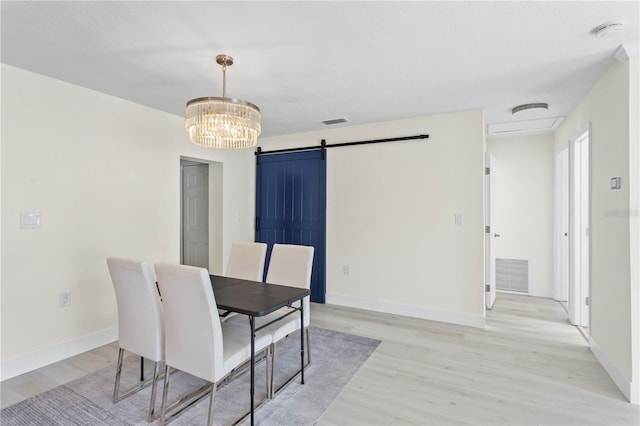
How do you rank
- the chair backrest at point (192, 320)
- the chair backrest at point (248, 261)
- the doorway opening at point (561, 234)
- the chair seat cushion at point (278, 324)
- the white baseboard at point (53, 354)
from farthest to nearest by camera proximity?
1. the doorway opening at point (561, 234)
2. the chair backrest at point (248, 261)
3. the white baseboard at point (53, 354)
4. the chair seat cushion at point (278, 324)
5. the chair backrest at point (192, 320)

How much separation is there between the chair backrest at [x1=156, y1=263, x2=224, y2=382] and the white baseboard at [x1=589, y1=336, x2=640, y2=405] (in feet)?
8.86

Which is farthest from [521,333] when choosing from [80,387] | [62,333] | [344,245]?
[62,333]

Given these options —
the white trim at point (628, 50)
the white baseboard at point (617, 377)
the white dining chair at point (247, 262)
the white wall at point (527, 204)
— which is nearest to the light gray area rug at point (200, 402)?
the white dining chair at point (247, 262)

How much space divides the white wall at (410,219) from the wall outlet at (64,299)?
2.86 m

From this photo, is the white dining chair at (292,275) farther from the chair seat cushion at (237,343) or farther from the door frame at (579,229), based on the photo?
the door frame at (579,229)

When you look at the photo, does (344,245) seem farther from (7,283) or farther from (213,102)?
(7,283)

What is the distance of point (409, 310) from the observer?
3.88m

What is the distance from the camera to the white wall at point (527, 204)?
4617 mm

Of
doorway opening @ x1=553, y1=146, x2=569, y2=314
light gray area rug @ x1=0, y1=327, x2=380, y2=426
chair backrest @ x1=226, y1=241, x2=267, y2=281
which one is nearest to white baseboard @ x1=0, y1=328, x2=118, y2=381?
light gray area rug @ x1=0, y1=327, x2=380, y2=426

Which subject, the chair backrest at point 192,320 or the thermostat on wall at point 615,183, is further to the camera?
the thermostat on wall at point 615,183

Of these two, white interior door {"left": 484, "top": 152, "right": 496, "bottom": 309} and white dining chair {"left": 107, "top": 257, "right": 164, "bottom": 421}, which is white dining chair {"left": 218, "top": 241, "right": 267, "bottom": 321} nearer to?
white dining chair {"left": 107, "top": 257, "right": 164, "bottom": 421}

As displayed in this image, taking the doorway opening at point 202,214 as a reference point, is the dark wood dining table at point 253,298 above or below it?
below

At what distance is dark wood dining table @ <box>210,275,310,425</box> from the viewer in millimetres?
1881

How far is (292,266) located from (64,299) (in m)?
2.02
